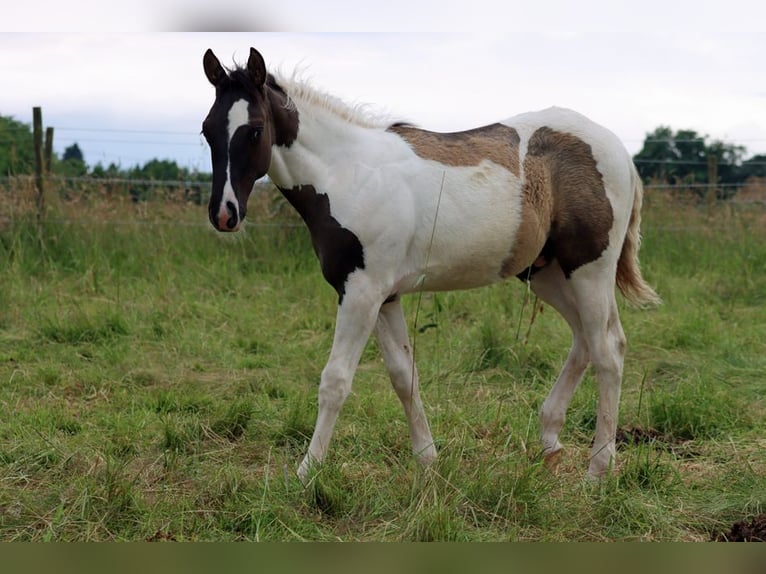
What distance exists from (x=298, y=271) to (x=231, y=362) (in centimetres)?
252

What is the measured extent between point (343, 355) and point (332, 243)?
1.70 ft

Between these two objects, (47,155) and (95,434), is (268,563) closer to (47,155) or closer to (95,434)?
(95,434)

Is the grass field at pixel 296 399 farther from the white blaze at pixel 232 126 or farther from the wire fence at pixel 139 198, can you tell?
the white blaze at pixel 232 126

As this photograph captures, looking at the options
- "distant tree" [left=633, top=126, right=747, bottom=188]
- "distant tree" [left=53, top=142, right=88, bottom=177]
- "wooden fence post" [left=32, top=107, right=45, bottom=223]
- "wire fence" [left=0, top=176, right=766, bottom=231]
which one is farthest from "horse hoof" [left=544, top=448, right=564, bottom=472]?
"distant tree" [left=633, top=126, right=747, bottom=188]

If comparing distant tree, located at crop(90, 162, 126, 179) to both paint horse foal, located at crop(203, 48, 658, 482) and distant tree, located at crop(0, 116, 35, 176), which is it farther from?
paint horse foal, located at crop(203, 48, 658, 482)

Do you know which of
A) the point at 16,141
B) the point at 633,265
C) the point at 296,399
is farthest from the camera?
the point at 16,141

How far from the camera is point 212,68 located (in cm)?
393

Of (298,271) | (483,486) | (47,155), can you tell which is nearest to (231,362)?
(298,271)

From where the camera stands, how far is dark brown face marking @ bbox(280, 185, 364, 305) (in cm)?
401

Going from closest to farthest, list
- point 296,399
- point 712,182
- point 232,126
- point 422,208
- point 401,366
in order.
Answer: point 232,126, point 422,208, point 401,366, point 296,399, point 712,182

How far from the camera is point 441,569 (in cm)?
259

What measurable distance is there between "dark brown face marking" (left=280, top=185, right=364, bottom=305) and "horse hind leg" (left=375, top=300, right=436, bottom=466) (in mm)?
403

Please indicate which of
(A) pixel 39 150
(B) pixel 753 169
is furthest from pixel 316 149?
(B) pixel 753 169

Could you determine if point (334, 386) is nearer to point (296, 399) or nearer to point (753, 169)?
point (296, 399)
